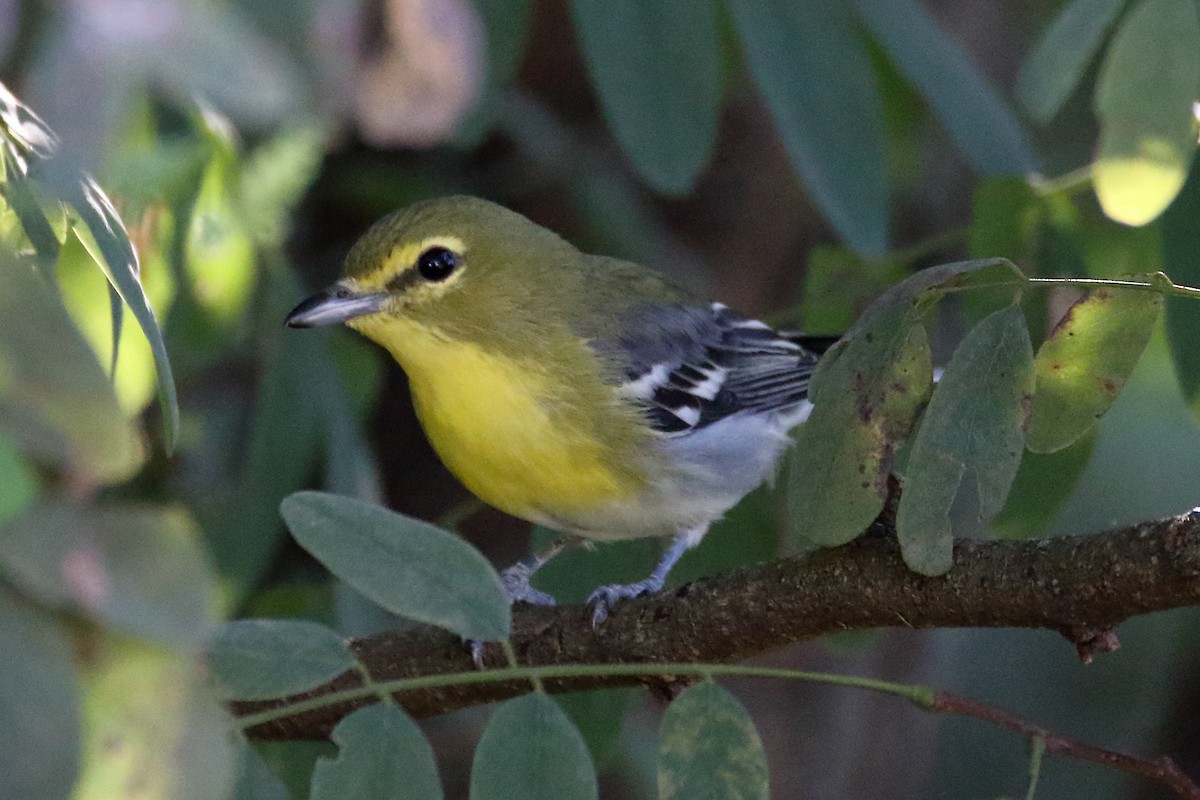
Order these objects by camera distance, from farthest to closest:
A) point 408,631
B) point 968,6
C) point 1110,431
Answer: point 968,6 < point 1110,431 < point 408,631

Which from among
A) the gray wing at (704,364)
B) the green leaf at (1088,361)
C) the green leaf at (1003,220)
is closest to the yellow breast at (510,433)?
the gray wing at (704,364)

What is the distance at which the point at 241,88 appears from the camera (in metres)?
0.95

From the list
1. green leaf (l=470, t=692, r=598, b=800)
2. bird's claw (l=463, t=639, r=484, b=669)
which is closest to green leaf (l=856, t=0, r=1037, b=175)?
bird's claw (l=463, t=639, r=484, b=669)

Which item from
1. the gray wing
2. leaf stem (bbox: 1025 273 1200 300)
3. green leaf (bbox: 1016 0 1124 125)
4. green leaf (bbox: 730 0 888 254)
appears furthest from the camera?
the gray wing

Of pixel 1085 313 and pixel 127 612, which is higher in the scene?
pixel 1085 313

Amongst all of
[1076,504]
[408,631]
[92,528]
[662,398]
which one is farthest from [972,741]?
[92,528]

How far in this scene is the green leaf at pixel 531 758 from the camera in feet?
6.16

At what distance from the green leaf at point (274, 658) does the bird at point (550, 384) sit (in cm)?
123

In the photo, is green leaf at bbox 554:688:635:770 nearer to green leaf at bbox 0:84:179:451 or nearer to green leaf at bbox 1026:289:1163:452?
green leaf at bbox 1026:289:1163:452

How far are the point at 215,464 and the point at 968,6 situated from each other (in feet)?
11.0

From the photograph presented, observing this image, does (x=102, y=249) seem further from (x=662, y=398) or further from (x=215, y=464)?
(x=215, y=464)

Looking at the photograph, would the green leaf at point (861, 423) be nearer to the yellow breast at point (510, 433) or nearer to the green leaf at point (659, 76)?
the green leaf at point (659, 76)

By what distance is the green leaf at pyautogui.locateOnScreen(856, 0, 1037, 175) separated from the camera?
3316 mm

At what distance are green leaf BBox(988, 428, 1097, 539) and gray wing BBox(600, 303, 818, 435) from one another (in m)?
1.10
